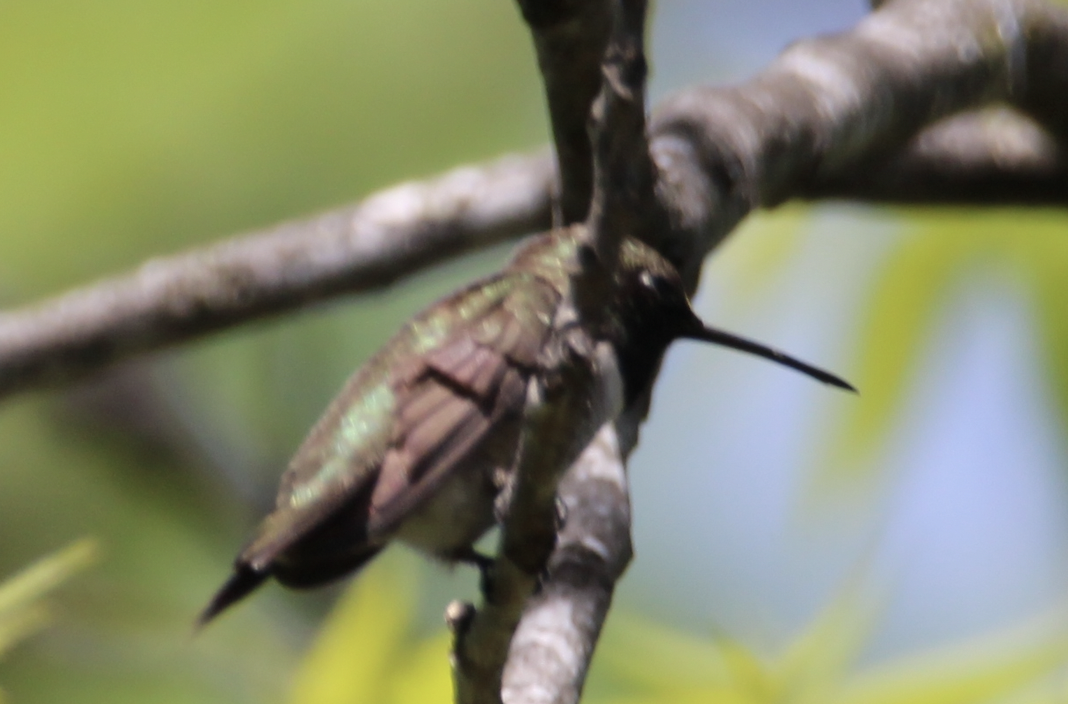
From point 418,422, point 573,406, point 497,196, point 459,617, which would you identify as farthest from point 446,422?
point 573,406

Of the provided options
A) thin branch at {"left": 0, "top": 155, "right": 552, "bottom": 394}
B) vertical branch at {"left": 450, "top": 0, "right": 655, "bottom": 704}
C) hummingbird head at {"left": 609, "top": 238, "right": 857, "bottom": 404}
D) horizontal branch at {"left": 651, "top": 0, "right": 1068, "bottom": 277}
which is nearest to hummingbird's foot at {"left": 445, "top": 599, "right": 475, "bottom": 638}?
vertical branch at {"left": 450, "top": 0, "right": 655, "bottom": 704}

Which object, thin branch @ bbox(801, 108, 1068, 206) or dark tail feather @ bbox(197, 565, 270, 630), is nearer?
dark tail feather @ bbox(197, 565, 270, 630)

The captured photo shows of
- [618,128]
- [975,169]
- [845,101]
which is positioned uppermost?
[618,128]

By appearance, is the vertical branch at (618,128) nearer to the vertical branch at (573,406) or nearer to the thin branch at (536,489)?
the vertical branch at (573,406)

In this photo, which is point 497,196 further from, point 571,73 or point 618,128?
point 618,128

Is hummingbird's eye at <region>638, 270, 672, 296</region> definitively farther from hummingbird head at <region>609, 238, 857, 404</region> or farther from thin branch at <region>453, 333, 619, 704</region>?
thin branch at <region>453, 333, 619, 704</region>

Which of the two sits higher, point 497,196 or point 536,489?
point 536,489
